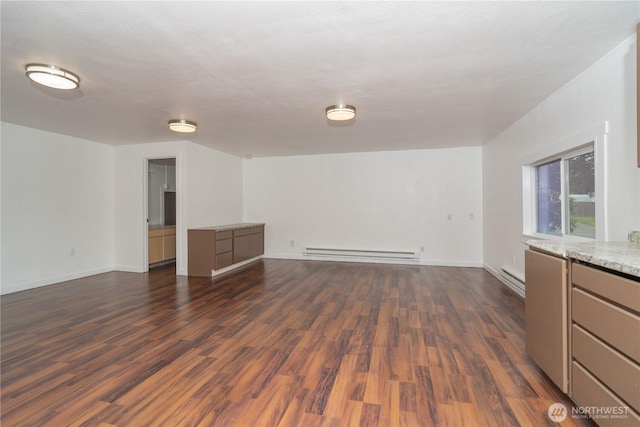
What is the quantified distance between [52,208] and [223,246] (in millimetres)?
2655

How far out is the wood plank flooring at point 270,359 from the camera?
163 centimetres

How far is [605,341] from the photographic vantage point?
137cm

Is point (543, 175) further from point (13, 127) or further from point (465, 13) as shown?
point (13, 127)

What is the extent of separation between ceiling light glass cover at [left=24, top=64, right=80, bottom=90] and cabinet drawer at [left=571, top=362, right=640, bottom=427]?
4140mm

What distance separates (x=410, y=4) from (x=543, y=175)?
3.13m

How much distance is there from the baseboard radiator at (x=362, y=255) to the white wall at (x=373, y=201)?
0.14m

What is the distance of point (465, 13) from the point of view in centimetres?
167

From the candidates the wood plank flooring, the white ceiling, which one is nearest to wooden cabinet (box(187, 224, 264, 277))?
the wood plank flooring

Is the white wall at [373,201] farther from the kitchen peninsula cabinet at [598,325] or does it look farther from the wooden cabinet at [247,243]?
the kitchen peninsula cabinet at [598,325]

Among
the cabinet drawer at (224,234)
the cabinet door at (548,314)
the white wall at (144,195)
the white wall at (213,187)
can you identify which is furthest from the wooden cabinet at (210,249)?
the cabinet door at (548,314)

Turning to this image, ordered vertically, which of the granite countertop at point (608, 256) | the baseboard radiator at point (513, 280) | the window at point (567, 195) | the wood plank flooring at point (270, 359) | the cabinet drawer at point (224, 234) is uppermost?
the window at point (567, 195)

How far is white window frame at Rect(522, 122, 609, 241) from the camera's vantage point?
86.0 inches

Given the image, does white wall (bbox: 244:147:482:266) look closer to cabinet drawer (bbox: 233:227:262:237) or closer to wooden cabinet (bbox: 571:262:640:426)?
cabinet drawer (bbox: 233:227:262:237)

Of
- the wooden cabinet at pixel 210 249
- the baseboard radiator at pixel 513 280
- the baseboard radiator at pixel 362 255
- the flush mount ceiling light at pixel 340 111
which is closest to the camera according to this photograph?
the flush mount ceiling light at pixel 340 111
